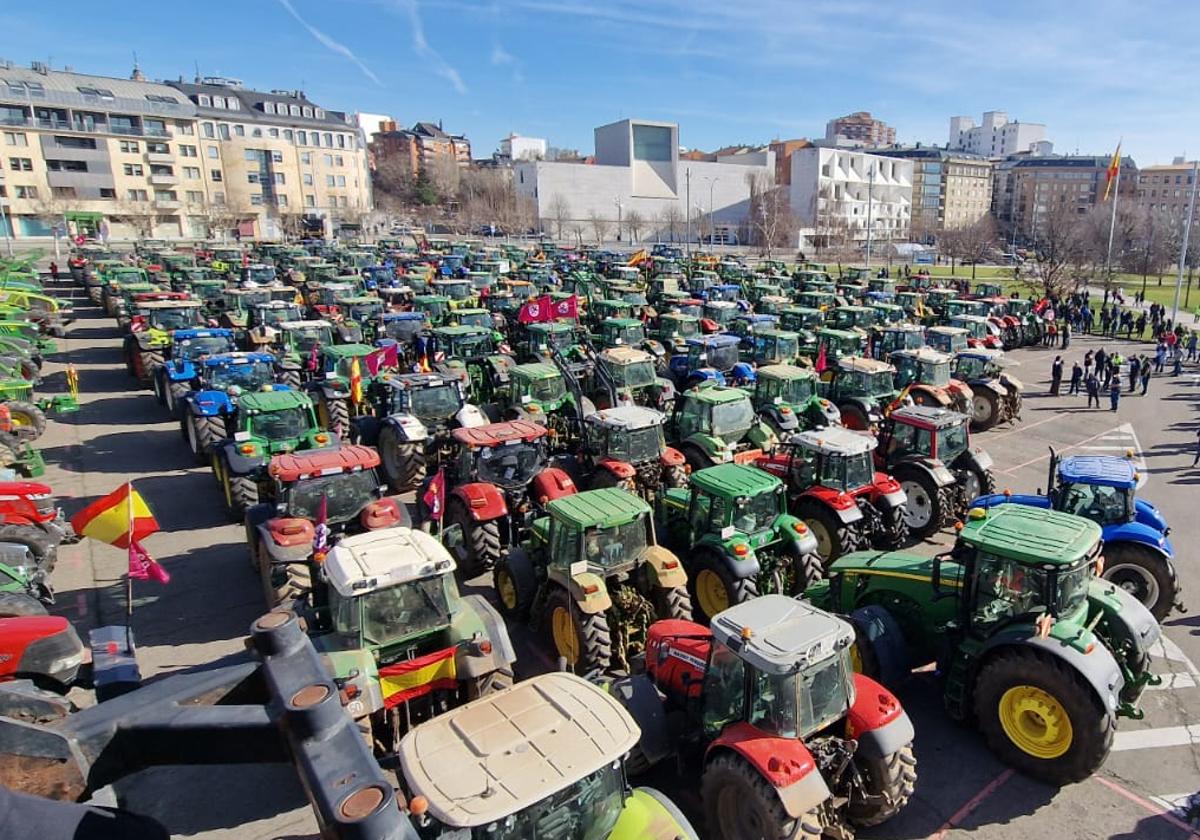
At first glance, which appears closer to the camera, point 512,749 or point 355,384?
point 512,749

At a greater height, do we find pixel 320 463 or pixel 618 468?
pixel 320 463

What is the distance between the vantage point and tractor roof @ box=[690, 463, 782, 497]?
9.42m

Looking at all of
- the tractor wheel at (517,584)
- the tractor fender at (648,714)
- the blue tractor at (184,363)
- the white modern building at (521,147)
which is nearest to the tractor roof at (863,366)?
the tractor wheel at (517,584)

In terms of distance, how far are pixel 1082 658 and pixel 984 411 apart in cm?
1403

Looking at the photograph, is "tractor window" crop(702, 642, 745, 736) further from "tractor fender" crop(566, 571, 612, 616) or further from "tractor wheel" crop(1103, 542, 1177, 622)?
"tractor wheel" crop(1103, 542, 1177, 622)

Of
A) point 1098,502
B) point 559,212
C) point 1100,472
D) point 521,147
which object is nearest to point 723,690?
point 1098,502

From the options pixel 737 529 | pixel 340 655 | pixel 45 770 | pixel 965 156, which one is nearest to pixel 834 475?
pixel 737 529

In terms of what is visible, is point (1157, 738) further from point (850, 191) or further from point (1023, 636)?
point (850, 191)

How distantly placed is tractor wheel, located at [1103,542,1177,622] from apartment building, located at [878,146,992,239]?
103 metres

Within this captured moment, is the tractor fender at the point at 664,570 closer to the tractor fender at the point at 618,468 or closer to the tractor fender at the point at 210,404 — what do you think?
the tractor fender at the point at 618,468

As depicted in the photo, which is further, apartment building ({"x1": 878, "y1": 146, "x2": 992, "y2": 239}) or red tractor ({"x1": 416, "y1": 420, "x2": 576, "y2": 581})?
apartment building ({"x1": 878, "y1": 146, "x2": 992, "y2": 239})

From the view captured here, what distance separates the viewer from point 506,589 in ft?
32.9

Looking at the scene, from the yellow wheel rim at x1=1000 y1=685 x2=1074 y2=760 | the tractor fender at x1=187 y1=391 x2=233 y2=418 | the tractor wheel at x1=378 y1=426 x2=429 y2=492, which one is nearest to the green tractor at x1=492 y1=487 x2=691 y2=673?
the yellow wheel rim at x1=1000 y1=685 x2=1074 y2=760

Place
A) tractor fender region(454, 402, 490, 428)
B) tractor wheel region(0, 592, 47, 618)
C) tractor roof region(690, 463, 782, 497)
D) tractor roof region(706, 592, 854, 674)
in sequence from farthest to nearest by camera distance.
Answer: tractor fender region(454, 402, 490, 428) → tractor roof region(690, 463, 782, 497) → tractor wheel region(0, 592, 47, 618) → tractor roof region(706, 592, 854, 674)
